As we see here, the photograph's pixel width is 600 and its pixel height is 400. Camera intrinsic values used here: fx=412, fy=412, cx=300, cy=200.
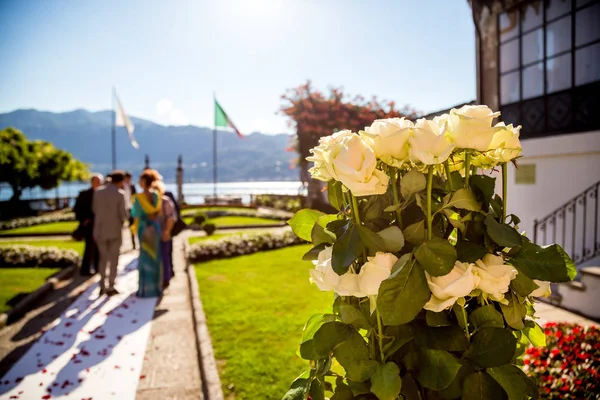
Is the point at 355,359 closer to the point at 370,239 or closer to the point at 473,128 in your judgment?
the point at 370,239

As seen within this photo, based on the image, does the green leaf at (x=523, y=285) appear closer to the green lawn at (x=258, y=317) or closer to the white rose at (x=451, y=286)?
the white rose at (x=451, y=286)

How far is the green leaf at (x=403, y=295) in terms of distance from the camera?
1.21 m

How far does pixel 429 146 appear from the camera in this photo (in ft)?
4.09

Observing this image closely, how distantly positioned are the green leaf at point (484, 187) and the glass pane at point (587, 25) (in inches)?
370

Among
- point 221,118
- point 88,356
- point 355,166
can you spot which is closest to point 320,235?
point 355,166

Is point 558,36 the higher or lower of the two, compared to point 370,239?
higher

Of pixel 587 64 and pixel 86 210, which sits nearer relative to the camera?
pixel 587 64

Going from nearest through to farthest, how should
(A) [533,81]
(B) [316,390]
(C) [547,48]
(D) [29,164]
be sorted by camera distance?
(B) [316,390] < (C) [547,48] < (A) [533,81] < (D) [29,164]

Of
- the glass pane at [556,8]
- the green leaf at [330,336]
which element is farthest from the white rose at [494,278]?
the glass pane at [556,8]

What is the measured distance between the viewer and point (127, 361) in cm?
495

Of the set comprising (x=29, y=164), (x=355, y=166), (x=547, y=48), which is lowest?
(x=355, y=166)

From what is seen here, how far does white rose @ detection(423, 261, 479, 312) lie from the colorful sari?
677cm

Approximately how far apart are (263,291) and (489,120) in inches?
277

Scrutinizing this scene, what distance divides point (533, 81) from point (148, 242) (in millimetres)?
9207
